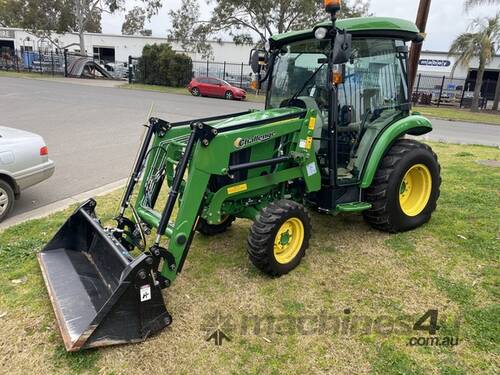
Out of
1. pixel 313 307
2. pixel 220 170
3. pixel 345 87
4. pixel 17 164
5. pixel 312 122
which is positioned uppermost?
pixel 345 87

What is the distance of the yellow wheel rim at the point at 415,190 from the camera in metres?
4.96

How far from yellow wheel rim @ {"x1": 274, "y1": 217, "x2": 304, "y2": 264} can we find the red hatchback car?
855 inches

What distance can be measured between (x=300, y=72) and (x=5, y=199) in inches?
158

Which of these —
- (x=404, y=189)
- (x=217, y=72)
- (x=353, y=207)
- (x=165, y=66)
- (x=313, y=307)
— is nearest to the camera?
(x=313, y=307)

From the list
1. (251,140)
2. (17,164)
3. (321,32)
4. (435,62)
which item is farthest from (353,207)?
(435,62)

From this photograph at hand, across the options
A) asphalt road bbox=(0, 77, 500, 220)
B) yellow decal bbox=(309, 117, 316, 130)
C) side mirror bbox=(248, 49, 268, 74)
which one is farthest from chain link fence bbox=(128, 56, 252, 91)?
yellow decal bbox=(309, 117, 316, 130)

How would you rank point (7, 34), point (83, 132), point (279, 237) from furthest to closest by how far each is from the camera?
point (7, 34), point (83, 132), point (279, 237)

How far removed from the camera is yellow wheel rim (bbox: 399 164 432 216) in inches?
195

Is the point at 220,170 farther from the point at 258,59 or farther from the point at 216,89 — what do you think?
the point at 216,89

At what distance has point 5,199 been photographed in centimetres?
522

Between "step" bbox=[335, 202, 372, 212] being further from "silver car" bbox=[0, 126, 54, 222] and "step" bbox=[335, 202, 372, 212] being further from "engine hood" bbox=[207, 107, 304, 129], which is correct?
"silver car" bbox=[0, 126, 54, 222]

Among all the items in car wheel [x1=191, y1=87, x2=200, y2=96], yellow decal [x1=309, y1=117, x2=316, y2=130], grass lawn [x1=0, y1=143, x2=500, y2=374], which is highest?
yellow decal [x1=309, y1=117, x2=316, y2=130]

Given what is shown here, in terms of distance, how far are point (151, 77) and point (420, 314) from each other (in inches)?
1213

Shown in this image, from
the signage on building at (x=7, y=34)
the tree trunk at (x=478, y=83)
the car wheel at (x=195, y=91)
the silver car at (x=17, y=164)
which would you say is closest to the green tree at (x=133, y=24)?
the signage on building at (x=7, y=34)
